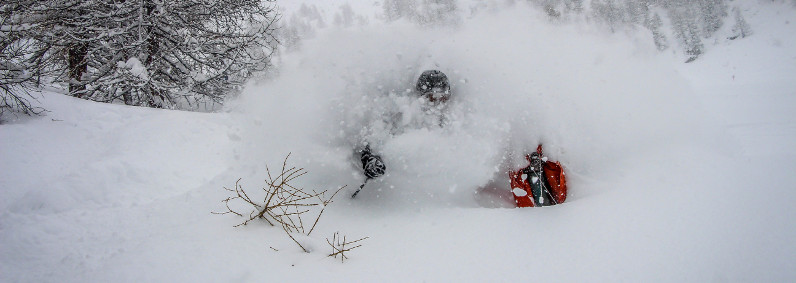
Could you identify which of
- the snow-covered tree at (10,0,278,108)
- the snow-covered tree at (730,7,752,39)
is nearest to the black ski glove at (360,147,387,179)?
the snow-covered tree at (10,0,278,108)

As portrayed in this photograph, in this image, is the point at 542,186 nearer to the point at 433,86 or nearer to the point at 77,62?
the point at 433,86

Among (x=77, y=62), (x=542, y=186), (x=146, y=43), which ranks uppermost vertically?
(x=146, y=43)

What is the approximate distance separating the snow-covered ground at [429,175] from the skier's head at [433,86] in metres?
0.19

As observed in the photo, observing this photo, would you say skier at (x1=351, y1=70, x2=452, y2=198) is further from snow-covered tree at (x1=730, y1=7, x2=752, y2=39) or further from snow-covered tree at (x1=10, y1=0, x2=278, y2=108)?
snow-covered tree at (x1=730, y1=7, x2=752, y2=39)

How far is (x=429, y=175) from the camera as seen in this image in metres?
3.06

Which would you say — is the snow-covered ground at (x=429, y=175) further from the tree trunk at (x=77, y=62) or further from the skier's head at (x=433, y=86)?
the tree trunk at (x=77, y=62)

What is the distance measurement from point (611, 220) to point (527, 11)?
4.03 meters

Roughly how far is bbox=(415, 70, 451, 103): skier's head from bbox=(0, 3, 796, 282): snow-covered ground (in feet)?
0.61

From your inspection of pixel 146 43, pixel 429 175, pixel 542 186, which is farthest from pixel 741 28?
pixel 146 43

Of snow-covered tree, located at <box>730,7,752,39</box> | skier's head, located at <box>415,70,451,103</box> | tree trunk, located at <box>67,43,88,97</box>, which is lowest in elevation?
skier's head, located at <box>415,70,451,103</box>

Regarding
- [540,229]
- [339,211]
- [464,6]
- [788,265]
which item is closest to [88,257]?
[339,211]

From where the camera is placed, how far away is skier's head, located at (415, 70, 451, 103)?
3.17 metres

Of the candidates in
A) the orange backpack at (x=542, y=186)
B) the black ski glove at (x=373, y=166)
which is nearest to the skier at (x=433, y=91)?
the black ski glove at (x=373, y=166)

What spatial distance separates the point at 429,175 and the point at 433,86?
877 millimetres
